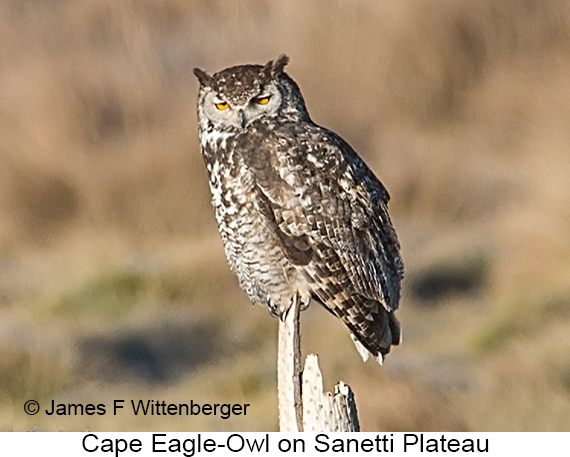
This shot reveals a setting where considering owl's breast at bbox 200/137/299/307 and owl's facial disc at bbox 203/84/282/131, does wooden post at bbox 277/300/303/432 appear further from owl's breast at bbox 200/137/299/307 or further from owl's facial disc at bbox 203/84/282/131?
owl's facial disc at bbox 203/84/282/131

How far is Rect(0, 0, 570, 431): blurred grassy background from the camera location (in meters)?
5.24

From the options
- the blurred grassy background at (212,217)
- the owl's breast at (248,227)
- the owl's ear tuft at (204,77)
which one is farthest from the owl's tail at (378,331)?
the blurred grassy background at (212,217)

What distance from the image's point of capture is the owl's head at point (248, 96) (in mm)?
2914

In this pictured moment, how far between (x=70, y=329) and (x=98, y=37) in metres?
3.92

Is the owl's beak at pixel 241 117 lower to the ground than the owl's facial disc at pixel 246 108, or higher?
lower

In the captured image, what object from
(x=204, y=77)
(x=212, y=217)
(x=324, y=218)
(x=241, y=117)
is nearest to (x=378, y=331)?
(x=324, y=218)

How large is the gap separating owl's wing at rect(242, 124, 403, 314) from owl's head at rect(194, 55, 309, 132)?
0.10 m

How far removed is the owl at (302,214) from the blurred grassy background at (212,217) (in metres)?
1.05

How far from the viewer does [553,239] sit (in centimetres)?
693

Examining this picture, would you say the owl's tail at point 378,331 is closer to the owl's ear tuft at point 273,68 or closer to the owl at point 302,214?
the owl at point 302,214

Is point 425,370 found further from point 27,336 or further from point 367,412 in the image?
point 27,336

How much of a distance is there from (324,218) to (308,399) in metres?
0.45

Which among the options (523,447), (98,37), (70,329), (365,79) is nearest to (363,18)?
(365,79)

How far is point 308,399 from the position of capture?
2633 mm
